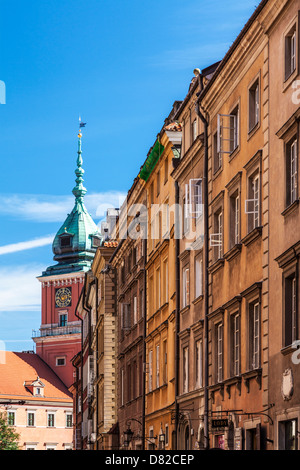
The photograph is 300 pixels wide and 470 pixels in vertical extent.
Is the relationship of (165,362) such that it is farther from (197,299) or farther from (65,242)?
(65,242)

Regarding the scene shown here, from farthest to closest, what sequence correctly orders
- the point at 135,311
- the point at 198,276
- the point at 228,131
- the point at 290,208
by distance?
the point at 135,311, the point at 198,276, the point at 228,131, the point at 290,208

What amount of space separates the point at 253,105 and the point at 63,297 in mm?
114587

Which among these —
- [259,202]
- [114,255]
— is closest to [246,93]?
[259,202]

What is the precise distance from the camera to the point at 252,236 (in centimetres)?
2595

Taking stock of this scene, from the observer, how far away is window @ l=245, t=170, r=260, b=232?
26266mm

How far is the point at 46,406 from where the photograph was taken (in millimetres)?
131875

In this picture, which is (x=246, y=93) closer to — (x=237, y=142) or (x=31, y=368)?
(x=237, y=142)

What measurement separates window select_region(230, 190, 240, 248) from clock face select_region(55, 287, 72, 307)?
111056 mm

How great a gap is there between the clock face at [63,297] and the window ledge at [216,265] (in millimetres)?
109097

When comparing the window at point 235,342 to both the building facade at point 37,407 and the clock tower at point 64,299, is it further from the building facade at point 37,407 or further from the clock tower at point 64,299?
the clock tower at point 64,299

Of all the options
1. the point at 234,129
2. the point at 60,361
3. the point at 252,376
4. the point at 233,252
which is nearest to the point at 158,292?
the point at 234,129

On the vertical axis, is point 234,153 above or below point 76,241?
below

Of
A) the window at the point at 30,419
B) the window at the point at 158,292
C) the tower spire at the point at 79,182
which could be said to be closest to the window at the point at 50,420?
the window at the point at 30,419

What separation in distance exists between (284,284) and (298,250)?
1380mm
